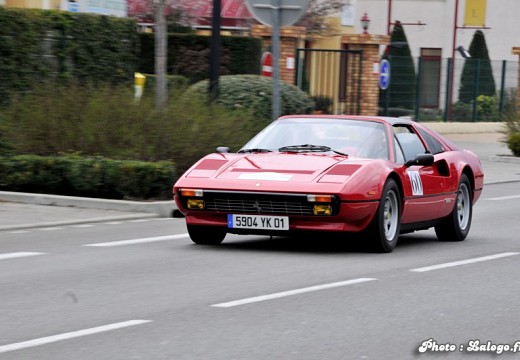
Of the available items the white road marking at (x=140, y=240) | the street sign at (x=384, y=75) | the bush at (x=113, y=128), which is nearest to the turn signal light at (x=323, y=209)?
the white road marking at (x=140, y=240)

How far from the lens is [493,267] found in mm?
11703

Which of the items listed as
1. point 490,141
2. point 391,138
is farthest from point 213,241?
point 490,141

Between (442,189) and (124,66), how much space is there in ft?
42.5

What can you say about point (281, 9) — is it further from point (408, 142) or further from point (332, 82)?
point (332, 82)

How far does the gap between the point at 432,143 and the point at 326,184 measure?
2734mm

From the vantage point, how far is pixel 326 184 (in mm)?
11969

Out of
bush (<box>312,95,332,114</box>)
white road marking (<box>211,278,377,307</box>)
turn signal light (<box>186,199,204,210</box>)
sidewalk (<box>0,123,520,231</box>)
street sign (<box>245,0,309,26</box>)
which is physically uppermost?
street sign (<box>245,0,309,26</box>)

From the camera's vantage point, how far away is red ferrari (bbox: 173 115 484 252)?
12.0m

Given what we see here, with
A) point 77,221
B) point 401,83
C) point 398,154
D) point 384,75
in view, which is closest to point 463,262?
point 398,154

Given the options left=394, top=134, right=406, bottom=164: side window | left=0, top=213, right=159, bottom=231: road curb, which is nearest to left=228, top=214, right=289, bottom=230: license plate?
left=394, top=134, right=406, bottom=164: side window

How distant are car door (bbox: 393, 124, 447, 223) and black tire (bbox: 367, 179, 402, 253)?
196 millimetres

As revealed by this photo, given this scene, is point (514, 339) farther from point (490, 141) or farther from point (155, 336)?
point (490, 141)

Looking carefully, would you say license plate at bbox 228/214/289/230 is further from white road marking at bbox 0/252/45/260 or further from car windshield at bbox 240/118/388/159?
Answer: white road marking at bbox 0/252/45/260

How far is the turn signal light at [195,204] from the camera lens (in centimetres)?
1238
